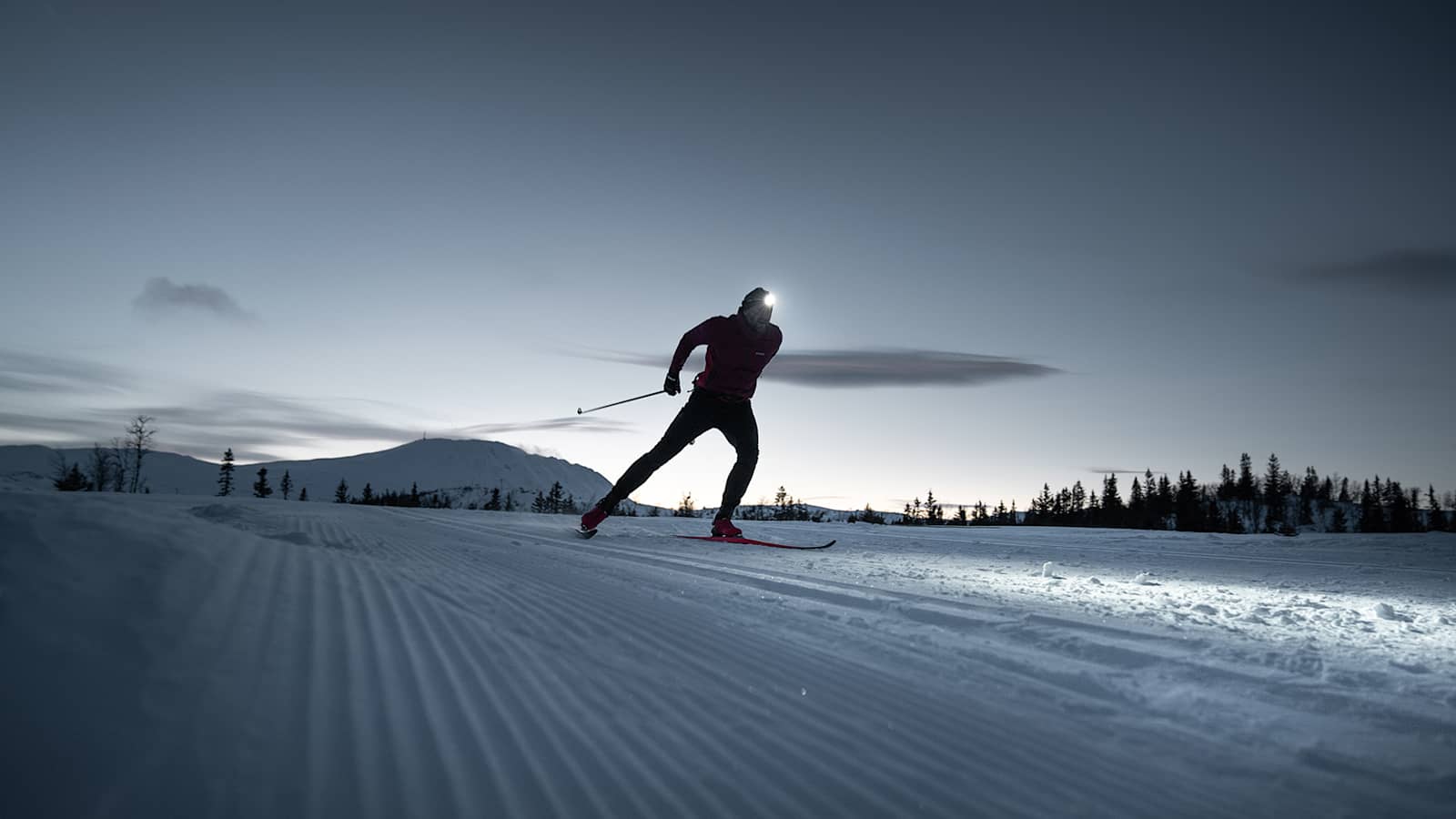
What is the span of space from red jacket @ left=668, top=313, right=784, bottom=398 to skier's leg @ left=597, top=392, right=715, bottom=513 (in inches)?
8.0

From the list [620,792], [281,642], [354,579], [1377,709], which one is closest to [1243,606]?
[1377,709]

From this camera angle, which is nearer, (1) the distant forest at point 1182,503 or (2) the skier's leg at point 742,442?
(2) the skier's leg at point 742,442

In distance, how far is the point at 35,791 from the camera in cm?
75

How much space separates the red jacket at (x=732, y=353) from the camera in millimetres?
5973

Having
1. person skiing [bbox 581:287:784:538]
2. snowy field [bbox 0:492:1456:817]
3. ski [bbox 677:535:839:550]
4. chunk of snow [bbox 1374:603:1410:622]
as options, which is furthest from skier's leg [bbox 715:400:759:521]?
chunk of snow [bbox 1374:603:1410:622]

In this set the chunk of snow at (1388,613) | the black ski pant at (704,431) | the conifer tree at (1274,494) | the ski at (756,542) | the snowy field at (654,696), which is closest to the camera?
the snowy field at (654,696)

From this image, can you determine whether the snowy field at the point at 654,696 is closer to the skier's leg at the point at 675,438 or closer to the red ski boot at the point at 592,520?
the red ski boot at the point at 592,520

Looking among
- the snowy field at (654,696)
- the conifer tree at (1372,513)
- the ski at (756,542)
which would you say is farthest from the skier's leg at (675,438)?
the conifer tree at (1372,513)

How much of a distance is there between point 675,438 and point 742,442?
25.4 inches

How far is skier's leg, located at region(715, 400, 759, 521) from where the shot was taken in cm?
610

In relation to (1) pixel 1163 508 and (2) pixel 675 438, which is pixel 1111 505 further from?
(2) pixel 675 438

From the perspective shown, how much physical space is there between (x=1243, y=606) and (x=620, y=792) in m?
2.55

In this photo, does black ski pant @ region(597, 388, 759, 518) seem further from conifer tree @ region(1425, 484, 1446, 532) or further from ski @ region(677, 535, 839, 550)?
conifer tree @ region(1425, 484, 1446, 532)

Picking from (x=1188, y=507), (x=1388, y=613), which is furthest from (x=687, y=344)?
(x=1188, y=507)
